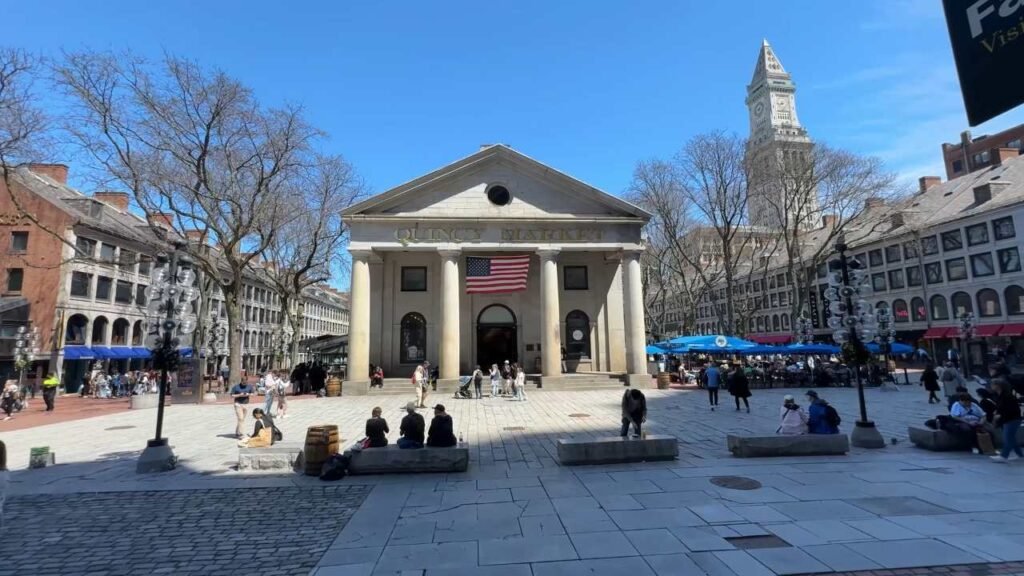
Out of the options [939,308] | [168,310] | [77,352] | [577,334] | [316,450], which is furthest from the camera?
[939,308]

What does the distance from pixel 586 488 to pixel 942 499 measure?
16.5 ft

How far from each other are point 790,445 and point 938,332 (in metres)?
44.2

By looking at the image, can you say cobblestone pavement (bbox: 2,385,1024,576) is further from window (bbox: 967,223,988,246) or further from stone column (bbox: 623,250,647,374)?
window (bbox: 967,223,988,246)

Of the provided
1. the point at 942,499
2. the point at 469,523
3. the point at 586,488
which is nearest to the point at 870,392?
the point at 942,499

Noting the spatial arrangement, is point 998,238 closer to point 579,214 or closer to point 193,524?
point 579,214

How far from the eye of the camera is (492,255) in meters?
28.9

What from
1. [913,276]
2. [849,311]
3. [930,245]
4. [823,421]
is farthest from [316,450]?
[913,276]

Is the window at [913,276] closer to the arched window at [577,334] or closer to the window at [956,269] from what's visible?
the window at [956,269]

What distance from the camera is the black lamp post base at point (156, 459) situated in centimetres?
963

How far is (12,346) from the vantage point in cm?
3291

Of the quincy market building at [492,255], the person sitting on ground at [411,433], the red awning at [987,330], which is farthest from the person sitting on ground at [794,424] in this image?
the red awning at [987,330]

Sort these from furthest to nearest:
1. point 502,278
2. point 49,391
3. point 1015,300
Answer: point 1015,300 → point 502,278 → point 49,391

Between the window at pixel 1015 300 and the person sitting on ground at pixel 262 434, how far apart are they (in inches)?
1993

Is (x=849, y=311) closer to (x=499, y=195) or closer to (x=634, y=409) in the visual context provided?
(x=634, y=409)
